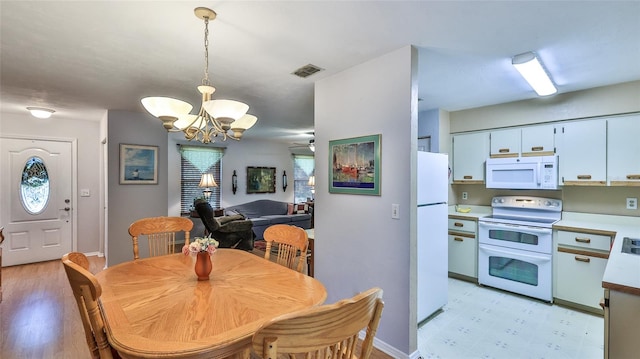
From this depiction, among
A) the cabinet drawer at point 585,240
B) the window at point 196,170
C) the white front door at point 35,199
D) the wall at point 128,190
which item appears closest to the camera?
the cabinet drawer at point 585,240

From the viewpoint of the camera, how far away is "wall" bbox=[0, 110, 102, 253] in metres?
4.82

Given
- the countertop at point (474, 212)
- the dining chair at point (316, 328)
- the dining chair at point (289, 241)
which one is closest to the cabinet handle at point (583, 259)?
the countertop at point (474, 212)

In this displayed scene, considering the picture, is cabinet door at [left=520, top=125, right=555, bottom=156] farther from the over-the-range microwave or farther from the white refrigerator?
the white refrigerator

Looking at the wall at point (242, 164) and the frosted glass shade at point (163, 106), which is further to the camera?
the wall at point (242, 164)

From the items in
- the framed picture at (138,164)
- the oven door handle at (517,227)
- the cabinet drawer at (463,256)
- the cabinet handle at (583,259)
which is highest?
the framed picture at (138,164)

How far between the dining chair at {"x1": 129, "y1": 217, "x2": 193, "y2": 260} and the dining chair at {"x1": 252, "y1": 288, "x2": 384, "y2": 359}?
2006 millimetres

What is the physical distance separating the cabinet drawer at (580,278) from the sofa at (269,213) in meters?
4.36

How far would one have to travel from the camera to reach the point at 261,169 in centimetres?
755

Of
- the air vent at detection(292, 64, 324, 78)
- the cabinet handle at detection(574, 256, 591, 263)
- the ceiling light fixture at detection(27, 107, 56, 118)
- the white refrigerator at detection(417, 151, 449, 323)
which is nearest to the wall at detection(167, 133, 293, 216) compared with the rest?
the ceiling light fixture at detection(27, 107, 56, 118)

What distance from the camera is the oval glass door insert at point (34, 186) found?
4.63 meters

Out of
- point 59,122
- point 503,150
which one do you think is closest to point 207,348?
point 503,150

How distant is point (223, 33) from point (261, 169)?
5649mm

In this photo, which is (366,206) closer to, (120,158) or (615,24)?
(615,24)

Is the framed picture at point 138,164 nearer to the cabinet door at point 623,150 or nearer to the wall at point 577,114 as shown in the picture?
the wall at point 577,114
